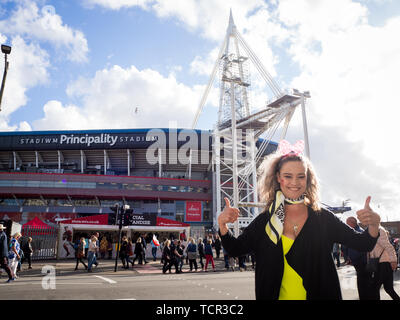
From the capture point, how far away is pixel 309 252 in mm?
2082

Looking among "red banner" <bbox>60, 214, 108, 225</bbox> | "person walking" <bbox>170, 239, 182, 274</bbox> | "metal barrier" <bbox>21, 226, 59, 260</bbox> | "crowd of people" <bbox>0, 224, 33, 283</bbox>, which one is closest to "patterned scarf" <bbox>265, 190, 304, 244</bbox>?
"crowd of people" <bbox>0, 224, 33, 283</bbox>

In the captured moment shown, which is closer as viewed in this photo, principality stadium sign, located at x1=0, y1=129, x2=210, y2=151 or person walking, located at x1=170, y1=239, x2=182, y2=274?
person walking, located at x1=170, y1=239, x2=182, y2=274

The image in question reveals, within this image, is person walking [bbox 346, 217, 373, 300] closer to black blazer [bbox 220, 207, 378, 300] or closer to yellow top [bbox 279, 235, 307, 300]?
black blazer [bbox 220, 207, 378, 300]

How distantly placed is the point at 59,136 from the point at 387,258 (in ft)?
172

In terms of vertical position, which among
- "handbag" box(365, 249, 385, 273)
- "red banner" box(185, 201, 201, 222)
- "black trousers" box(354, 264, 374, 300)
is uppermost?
"handbag" box(365, 249, 385, 273)

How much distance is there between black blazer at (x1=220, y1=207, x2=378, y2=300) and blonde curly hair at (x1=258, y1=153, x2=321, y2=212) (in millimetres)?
119

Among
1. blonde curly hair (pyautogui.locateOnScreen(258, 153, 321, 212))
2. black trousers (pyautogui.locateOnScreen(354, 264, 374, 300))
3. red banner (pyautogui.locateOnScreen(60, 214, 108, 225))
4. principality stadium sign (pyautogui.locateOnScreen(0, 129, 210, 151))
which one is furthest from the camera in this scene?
→ principality stadium sign (pyautogui.locateOnScreen(0, 129, 210, 151))

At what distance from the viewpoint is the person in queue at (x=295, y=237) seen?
2037mm

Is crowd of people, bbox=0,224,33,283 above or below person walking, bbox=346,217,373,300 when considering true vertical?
below

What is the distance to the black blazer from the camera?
202cm

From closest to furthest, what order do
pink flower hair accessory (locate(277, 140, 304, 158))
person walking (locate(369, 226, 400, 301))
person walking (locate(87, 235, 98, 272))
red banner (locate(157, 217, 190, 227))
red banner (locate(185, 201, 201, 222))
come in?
pink flower hair accessory (locate(277, 140, 304, 158)) < person walking (locate(369, 226, 400, 301)) < person walking (locate(87, 235, 98, 272)) < red banner (locate(157, 217, 190, 227)) < red banner (locate(185, 201, 201, 222))

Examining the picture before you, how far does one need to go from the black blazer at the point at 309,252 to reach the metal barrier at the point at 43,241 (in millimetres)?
20467

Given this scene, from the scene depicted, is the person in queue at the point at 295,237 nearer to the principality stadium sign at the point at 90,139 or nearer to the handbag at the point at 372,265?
the handbag at the point at 372,265
